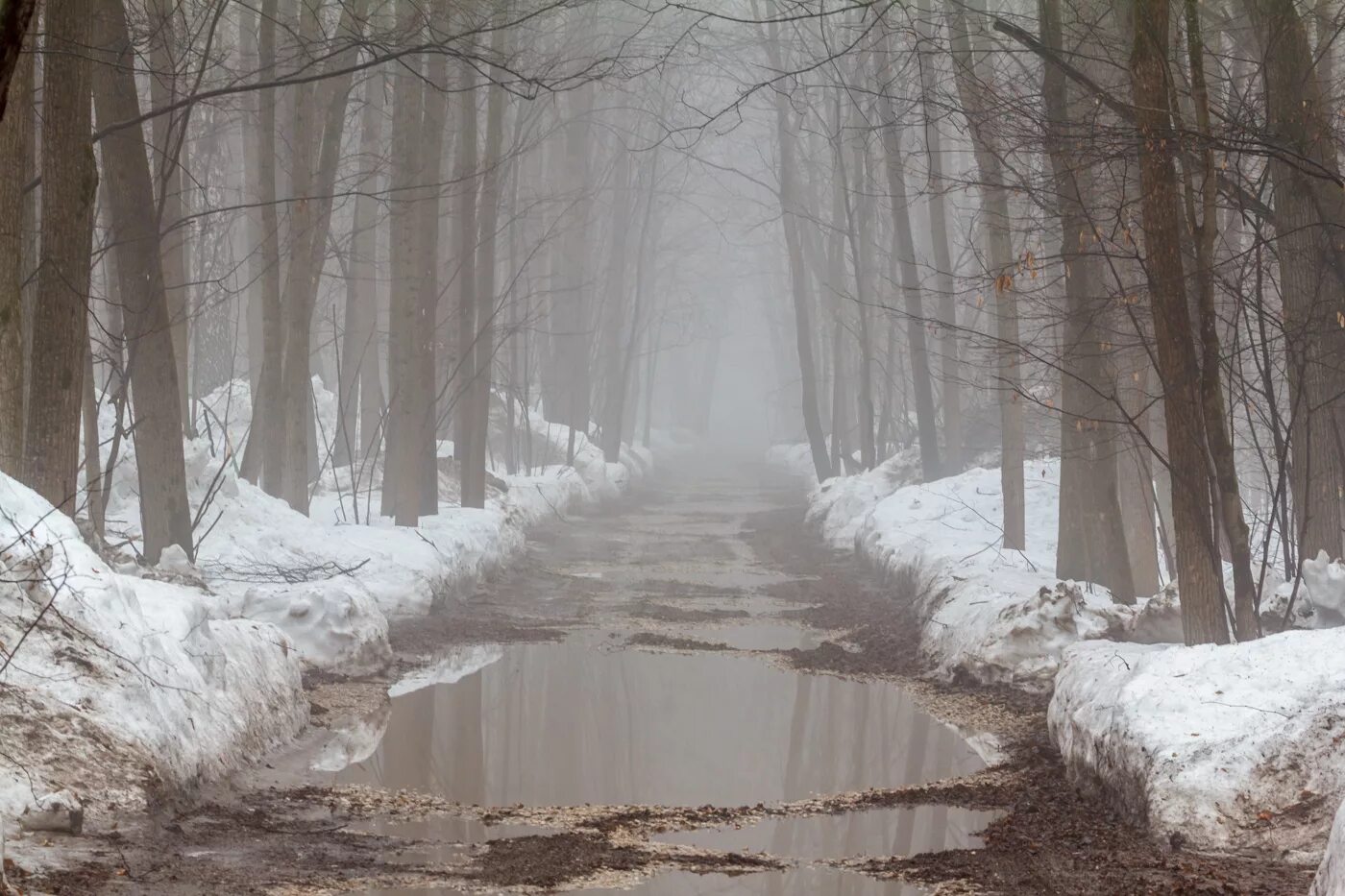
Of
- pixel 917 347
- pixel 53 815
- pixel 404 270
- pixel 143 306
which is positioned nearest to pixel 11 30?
pixel 53 815

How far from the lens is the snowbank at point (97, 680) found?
600 cm

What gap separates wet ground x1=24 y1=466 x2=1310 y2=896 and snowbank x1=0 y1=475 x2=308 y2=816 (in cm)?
26

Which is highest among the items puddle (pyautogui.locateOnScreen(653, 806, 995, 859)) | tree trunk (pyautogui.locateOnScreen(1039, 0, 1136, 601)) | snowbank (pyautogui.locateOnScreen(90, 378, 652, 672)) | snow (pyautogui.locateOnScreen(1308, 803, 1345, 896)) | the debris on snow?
tree trunk (pyautogui.locateOnScreen(1039, 0, 1136, 601))

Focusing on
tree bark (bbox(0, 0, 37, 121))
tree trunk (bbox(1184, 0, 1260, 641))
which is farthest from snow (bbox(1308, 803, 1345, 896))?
tree bark (bbox(0, 0, 37, 121))

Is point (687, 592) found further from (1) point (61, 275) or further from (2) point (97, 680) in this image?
(2) point (97, 680)

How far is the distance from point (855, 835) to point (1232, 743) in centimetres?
189

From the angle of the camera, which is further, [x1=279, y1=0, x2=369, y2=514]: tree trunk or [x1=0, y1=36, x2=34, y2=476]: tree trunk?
[x1=279, y1=0, x2=369, y2=514]: tree trunk

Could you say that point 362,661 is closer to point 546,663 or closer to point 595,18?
point 546,663

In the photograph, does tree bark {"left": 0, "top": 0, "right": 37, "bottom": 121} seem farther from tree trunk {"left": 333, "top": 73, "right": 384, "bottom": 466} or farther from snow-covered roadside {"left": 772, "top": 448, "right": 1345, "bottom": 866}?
tree trunk {"left": 333, "top": 73, "right": 384, "bottom": 466}

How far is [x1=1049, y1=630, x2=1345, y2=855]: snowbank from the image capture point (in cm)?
603

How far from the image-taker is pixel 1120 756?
688 centimetres

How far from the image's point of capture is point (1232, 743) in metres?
6.30

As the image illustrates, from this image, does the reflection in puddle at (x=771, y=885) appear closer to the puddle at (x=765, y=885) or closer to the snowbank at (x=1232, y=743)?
the puddle at (x=765, y=885)

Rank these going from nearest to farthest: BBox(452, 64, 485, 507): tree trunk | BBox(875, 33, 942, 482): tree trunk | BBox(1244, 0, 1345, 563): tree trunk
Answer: BBox(1244, 0, 1345, 563): tree trunk
BBox(452, 64, 485, 507): tree trunk
BBox(875, 33, 942, 482): tree trunk
